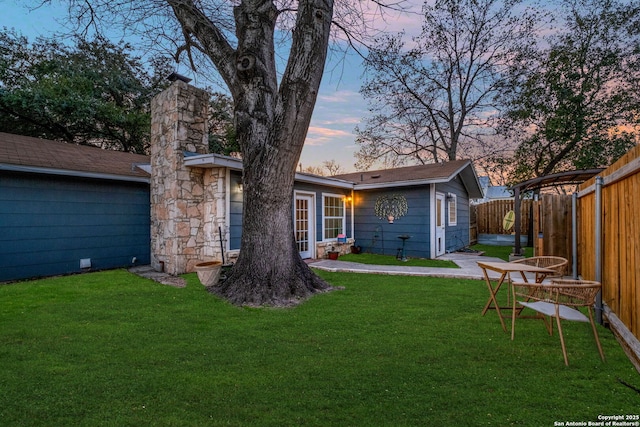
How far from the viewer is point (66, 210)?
6.55 meters

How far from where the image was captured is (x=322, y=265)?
7.54m

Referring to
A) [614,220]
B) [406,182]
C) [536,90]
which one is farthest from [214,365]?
[536,90]

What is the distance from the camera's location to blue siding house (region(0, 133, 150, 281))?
5879mm

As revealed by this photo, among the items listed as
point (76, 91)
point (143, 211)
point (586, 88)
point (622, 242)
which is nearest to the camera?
point (622, 242)

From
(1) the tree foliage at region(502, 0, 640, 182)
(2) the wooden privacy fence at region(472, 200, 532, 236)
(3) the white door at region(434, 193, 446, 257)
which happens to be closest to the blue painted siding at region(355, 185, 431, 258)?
(3) the white door at region(434, 193, 446, 257)

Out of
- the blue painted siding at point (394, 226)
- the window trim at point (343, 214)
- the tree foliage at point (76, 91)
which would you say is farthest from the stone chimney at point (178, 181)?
the tree foliage at point (76, 91)

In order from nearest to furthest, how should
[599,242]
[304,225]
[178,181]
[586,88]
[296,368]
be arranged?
[296,368], [599,242], [178,181], [304,225], [586,88]

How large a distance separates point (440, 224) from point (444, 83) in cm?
980

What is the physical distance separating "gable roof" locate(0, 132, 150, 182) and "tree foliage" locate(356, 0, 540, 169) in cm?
1027

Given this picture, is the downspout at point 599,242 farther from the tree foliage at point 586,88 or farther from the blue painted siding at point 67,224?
the tree foliage at point 586,88

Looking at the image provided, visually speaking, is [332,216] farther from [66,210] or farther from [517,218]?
[66,210]

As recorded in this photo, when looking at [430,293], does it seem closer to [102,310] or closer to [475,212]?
[102,310]

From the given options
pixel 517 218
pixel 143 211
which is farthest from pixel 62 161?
pixel 517 218

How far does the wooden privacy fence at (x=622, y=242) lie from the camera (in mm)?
2514
